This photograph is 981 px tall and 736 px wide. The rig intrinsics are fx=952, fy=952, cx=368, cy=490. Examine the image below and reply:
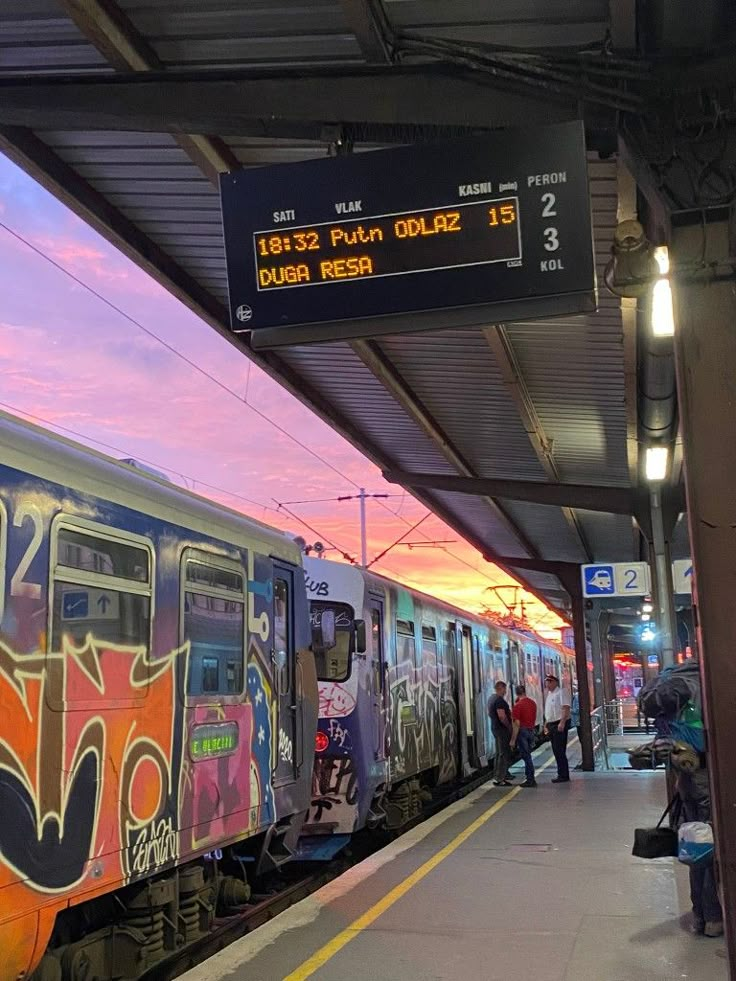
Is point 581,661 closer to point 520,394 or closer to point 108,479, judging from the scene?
point 520,394

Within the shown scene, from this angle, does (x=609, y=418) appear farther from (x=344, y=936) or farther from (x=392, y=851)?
(x=344, y=936)

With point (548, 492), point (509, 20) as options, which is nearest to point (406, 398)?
point (548, 492)

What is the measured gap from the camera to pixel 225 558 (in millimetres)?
6832

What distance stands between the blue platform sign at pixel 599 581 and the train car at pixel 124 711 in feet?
26.6

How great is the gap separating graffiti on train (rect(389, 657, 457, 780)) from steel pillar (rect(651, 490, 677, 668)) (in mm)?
3391

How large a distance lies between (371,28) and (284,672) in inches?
195

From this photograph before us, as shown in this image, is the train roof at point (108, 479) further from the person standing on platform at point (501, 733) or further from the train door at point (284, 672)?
the person standing on platform at point (501, 733)

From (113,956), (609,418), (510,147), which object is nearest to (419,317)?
(510,147)

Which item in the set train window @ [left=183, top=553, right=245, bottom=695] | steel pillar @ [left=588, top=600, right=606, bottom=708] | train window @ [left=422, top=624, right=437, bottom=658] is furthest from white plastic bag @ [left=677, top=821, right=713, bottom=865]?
steel pillar @ [left=588, top=600, right=606, bottom=708]

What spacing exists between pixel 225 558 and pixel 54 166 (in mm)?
3105

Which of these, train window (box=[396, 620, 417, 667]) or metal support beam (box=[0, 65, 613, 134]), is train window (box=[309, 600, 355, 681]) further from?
metal support beam (box=[0, 65, 613, 134])

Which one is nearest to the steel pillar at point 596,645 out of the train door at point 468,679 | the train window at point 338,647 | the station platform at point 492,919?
the train door at point 468,679

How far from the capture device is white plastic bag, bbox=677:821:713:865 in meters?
5.84

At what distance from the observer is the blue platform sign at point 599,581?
14734 millimetres
